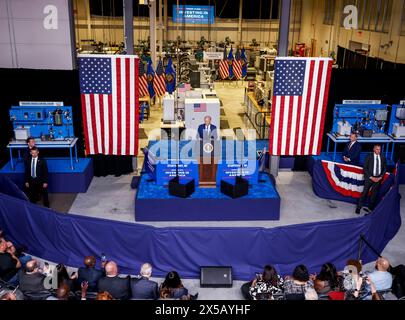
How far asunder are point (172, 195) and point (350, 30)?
16.6 meters

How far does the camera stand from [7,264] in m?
7.14

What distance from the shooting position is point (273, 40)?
32.0 metres

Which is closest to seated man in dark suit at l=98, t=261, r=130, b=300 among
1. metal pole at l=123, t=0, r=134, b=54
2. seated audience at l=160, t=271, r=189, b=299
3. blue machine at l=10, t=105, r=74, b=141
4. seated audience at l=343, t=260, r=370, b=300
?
seated audience at l=160, t=271, r=189, b=299

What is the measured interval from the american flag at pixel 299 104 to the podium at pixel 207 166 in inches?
65.1

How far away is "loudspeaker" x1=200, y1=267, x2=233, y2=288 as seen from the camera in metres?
7.50

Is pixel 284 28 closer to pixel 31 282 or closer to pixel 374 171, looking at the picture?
pixel 374 171

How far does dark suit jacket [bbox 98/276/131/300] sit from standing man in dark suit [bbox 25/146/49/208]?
13.7 ft

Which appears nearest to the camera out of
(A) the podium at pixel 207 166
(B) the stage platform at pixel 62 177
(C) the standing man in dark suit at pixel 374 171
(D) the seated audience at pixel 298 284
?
(D) the seated audience at pixel 298 284

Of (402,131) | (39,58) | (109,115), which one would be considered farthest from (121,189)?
(402,131)

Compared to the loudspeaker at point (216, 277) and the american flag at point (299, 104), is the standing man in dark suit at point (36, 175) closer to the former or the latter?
the loudspeaker at point (216, 277)

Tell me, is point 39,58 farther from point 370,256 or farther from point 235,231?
point 370,256

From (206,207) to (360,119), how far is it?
5.22 meters

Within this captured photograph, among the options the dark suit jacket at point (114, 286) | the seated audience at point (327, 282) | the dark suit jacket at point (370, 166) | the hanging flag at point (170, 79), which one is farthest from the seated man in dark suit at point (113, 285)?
the hanging flag at point (170, 79)

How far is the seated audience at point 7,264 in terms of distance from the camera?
7.12 metres
